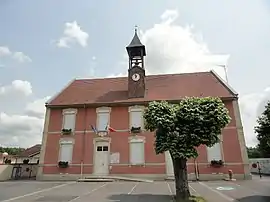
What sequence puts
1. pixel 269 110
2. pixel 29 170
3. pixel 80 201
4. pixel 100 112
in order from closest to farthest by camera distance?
1. pixel 80 201
2. pixel 269 110
3. pixel 100 112
4. pixel 29 170

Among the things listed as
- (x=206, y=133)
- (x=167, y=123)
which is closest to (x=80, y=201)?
(x=167, y=123)

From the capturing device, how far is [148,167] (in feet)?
67.9

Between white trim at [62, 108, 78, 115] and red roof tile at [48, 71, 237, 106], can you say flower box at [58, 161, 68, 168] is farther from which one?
red roof tile at [48, 71, 237, 106]

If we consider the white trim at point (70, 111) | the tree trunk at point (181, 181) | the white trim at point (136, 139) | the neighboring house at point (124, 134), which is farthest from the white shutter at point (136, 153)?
the tree trunk at point (181, 181)

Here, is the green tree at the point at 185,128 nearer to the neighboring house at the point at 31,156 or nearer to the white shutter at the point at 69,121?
the white shutter at the point at 69,121

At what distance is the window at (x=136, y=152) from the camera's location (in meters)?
21.0

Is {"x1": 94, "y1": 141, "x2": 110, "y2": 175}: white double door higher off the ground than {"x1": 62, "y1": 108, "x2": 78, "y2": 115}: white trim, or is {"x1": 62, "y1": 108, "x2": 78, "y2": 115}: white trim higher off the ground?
{"x1": 62, "y1": 108, "x2": 78, "y2": 115}: white trim

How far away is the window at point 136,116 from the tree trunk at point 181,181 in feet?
36.8

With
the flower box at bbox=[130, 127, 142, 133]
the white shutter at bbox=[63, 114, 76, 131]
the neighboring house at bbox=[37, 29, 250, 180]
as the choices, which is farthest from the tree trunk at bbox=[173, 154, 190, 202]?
the white shutter at bbox=[63, 114, 76, 131]

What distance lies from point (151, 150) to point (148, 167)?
144 cm

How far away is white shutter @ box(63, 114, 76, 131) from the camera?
75.0 feet

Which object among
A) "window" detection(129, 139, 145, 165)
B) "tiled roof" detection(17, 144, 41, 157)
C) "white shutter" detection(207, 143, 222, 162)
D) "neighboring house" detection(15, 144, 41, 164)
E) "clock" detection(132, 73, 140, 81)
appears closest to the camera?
"white shutter" detection(207, 143, 222, 162)

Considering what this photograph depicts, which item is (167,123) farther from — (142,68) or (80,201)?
(142,68)

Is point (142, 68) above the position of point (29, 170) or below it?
above
